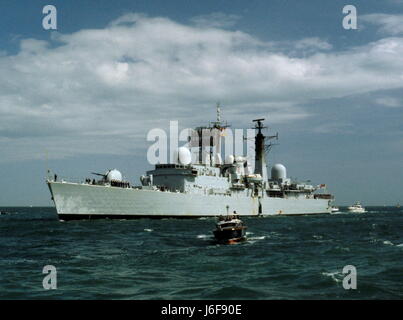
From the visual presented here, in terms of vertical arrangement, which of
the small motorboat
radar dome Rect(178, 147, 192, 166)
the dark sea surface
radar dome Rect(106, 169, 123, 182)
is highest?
radar dome Rect(178, 147, 192, 166)

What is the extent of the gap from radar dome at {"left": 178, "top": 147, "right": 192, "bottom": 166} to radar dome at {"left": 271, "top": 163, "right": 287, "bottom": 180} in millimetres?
30060

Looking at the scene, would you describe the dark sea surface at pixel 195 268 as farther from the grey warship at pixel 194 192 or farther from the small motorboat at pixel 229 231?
the grey warship at pixel 194 192

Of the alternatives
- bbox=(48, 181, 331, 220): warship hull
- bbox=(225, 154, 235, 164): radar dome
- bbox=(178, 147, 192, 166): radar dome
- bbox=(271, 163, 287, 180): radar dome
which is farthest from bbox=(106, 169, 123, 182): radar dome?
bbox=(271, 163, 287, 180): radar dome

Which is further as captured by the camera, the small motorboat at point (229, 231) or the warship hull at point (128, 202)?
the warship hull at point (128, 202)

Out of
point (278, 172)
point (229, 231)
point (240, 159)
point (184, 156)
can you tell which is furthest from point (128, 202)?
point (278, 172)

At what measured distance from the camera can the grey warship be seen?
51.1 metres

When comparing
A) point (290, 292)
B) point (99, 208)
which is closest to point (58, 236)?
point (99, 208)

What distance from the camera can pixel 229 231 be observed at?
3281 cm

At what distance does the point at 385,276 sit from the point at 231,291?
8416 millimetres

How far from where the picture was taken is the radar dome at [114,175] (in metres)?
59.5

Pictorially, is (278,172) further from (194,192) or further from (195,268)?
(195,268)

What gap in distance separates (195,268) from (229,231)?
1101 cm

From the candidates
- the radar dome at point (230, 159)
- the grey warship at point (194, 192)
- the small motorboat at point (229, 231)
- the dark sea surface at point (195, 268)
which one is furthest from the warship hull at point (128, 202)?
the dark sea surface at point (195, 268)

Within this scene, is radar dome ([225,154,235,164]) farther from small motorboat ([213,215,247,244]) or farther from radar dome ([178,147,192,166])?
small motorboat ([213,215,247,244])
